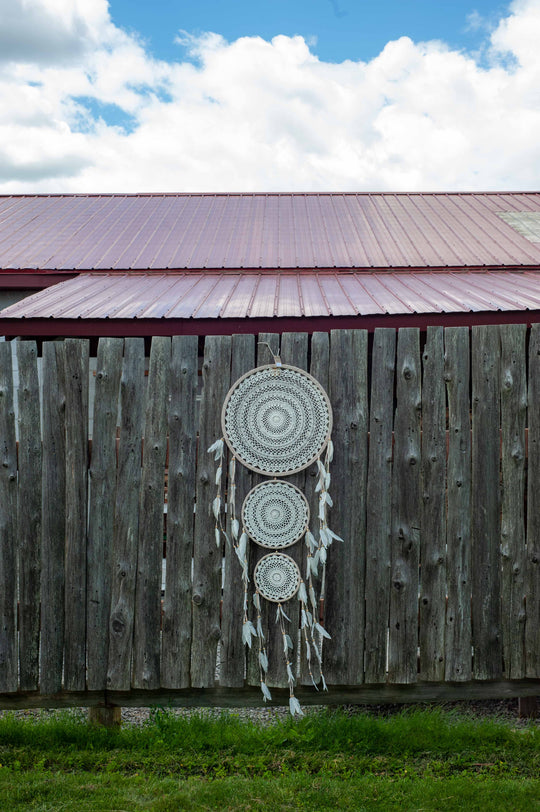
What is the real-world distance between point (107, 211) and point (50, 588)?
7.59 metres

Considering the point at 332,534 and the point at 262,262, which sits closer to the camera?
the point at 332,534

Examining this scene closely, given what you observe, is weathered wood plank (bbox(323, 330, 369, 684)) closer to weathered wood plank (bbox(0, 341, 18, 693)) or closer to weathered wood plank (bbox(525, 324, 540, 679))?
weathered wood plank (bbox(525, 324, 540, 679))

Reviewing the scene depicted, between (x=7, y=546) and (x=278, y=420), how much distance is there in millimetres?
1661

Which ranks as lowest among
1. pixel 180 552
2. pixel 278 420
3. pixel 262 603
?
pixel 262 603

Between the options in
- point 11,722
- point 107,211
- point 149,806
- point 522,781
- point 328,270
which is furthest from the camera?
point 107,211

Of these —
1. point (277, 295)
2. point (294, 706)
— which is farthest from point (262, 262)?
point (294, 706)

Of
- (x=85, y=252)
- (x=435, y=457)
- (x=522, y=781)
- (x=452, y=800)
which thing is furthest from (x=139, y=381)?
(x=85, y=252)

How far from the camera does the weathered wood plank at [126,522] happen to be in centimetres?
328

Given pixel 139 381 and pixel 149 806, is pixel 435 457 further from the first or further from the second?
pixel 149 806

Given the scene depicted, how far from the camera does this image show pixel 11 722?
3.27 metres

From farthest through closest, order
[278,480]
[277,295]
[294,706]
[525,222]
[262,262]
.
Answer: [525,222], [262,262], [277,295], [278,480], [294,706]

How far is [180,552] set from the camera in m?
3.29

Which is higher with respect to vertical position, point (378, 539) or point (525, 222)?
point (525, 222)

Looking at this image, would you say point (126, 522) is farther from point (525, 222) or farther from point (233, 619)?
point (525, 222)
